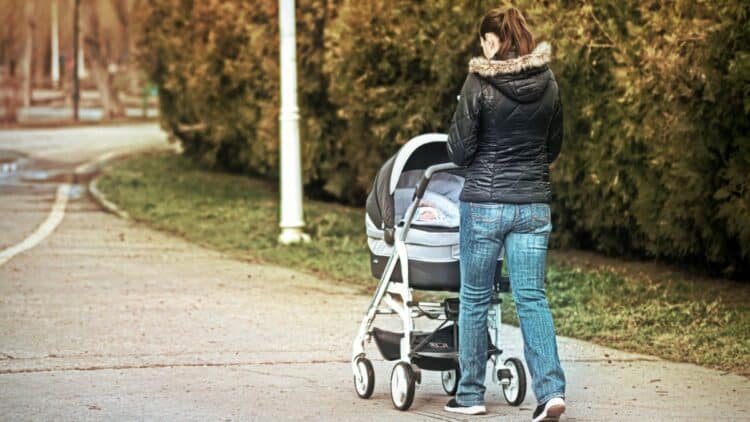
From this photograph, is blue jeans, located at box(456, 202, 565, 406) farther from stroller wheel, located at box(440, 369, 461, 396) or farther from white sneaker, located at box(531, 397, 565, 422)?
stroller wheel, located at box(440, 369, 461, 396)

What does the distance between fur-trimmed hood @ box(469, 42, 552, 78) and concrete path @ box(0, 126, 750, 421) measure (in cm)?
174

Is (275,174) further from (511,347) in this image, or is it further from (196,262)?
(511,347)

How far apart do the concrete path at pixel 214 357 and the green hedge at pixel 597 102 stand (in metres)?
2.24

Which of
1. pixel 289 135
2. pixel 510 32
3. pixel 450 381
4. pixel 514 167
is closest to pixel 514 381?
pixel 450 381

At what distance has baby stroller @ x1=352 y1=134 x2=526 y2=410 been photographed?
696cm

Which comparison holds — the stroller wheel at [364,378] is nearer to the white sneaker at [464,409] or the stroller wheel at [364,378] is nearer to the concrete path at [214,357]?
the concrete path at [214,357]

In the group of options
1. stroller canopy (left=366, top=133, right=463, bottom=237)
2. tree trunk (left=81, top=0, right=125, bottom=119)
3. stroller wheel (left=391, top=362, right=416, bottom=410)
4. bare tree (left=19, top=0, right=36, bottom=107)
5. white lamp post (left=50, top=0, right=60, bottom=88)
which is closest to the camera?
stroller wheel (left=391, top=362, right=416, bottom=410)

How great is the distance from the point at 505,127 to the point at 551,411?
1379mm

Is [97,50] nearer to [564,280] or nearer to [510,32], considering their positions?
[564,280]

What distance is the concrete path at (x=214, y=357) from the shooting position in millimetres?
6926


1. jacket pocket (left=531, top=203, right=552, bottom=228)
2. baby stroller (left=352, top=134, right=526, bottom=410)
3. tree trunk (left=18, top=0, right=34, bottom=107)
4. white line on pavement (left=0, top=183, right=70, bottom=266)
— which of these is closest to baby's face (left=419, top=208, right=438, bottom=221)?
baby stroller (left=352, top=134, right=526, bottom=410)

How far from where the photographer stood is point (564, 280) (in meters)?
11.4

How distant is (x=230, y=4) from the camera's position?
21.2 m

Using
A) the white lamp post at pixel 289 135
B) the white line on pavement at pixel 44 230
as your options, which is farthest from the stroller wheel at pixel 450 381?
the white lamp post at pixel 289 135
